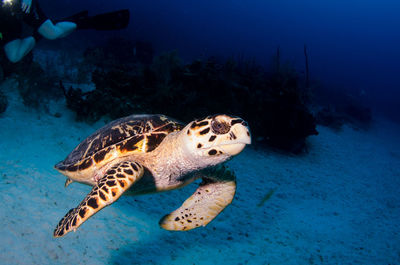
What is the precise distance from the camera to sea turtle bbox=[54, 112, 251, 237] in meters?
1.75

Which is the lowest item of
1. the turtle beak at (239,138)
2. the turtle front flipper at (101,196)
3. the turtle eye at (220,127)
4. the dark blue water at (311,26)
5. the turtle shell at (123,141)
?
the turtle front flipper at (101,196)

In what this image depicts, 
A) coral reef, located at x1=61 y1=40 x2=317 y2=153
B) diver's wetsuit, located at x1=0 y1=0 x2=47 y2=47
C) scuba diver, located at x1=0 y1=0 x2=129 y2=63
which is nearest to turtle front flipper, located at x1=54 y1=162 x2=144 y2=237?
coral reef, located at x1=61 y1=40 x2=317 y2=153

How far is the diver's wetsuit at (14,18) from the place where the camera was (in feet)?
17.2

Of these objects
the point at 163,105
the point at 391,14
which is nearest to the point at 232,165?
the point at 163,105

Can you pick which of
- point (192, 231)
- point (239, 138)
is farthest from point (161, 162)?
point (192, 231)

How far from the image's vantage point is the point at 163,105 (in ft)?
19.0

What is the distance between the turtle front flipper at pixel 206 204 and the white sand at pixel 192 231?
1.91ft

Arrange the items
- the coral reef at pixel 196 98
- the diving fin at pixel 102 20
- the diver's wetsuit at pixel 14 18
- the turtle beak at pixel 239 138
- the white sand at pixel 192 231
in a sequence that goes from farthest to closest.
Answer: the diving fin at pixel 102 20 < the coral reef at pixel 196 98 < the diver's wetsuit at pixel 14 18 < the white sand at pixel 192 231 < the turtle beak at pixel 239 138

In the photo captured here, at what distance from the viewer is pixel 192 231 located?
3422 mm

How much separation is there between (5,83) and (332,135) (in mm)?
12160

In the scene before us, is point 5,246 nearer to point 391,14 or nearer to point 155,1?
point 155,1

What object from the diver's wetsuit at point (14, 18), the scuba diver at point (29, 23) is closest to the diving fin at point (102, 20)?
the scuba diver at point (29, 23)

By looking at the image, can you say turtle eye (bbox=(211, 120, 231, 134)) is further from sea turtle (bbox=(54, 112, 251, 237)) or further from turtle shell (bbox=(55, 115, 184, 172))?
turtle shell (bbox=(55, 115, 184, 172))

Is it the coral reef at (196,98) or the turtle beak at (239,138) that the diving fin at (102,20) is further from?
the turtle beak at (239,138)
